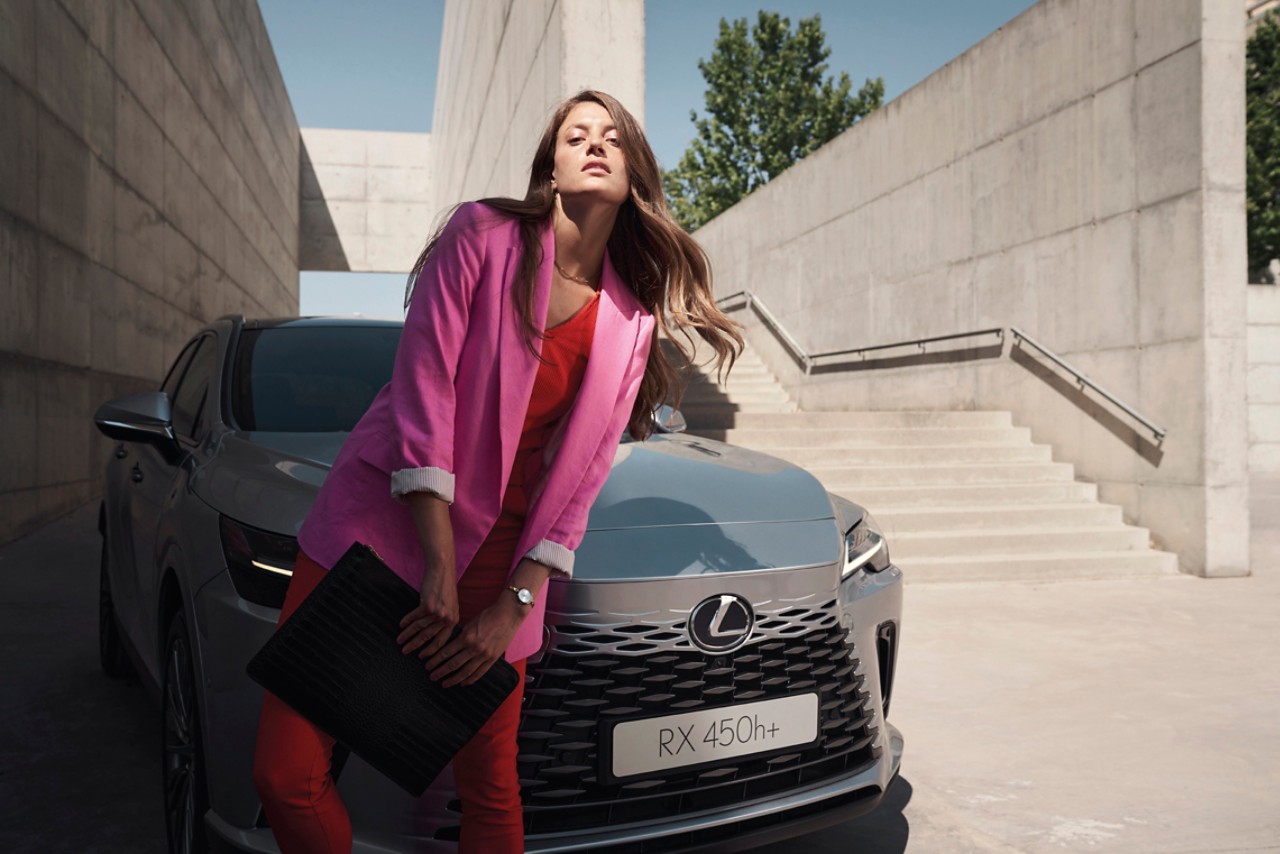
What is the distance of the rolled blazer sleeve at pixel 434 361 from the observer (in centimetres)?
158

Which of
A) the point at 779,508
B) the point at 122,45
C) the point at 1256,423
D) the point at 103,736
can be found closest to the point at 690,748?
the point at 779,508

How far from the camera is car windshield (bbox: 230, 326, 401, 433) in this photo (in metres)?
3.02

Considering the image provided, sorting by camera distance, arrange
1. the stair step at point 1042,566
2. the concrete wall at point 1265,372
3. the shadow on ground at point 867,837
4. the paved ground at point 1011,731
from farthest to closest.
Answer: the concrete wall at point 1265,372 → the stair step at point 1042,566 → the paved ground at point 1011,731 → the shadow on ground at point 867,837

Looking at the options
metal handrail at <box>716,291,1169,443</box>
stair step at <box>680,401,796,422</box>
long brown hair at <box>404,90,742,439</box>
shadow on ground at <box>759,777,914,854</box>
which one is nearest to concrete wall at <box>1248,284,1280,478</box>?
metal handrail at <box>716,291,1169,443</box>

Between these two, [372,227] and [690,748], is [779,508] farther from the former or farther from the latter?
[372,227]

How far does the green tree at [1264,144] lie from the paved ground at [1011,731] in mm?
23542

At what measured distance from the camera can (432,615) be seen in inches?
63.1

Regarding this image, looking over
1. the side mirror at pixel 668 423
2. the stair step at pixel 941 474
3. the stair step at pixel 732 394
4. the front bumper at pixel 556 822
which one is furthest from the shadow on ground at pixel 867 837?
the stair step at pixel 732 394

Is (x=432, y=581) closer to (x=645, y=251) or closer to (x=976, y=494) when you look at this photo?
(x=645, y=251)

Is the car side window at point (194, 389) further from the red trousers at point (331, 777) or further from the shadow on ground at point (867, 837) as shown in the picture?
the shadow on ground at point (867, 837)

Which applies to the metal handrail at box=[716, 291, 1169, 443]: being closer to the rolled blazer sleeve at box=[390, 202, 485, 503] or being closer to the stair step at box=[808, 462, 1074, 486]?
the stair step at box=[808, 462, 1074, 486]

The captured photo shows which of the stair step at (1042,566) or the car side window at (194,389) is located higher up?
the car side window at (194,389)

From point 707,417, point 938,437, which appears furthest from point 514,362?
point 938,437

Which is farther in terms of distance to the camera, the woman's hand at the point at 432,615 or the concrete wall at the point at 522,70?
the concrete wall at the point at 522,70
